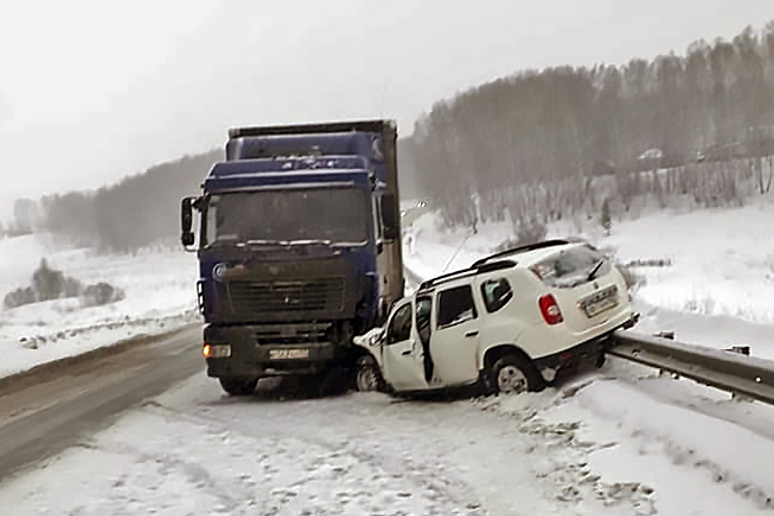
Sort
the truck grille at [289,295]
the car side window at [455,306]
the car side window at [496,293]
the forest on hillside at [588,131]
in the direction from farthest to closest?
the forest on hillside at [588,131], the truck grille at [289,295], the car side window at [455,306], the car side window at [496,293]

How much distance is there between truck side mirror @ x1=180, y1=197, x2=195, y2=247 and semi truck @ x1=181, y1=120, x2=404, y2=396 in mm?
16

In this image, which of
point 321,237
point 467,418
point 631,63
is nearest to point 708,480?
point 467,418

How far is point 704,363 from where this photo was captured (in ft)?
28.2

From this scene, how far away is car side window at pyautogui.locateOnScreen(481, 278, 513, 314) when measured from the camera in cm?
1061

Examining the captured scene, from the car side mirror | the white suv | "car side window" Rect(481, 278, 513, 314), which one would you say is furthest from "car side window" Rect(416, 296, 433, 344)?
"car side window" Rect(481, 278, 513, 314)

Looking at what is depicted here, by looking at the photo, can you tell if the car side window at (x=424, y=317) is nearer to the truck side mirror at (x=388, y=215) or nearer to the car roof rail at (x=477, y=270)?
the car roof rail at (x=477, y=270)

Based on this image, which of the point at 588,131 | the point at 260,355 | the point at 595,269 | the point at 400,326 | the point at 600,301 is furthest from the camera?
the point at 588,131

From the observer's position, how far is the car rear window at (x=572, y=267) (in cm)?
1045

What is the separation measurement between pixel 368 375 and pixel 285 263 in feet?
6.43

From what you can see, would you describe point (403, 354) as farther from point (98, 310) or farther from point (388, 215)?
point (98, 310)

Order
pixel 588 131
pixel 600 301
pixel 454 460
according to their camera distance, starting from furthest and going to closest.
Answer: pixel 588 131, pixel 600 301, pixel 454 460

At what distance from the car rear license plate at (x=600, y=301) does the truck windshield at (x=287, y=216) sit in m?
3.40

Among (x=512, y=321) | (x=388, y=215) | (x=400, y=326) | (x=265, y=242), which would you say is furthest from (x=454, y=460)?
(x=388, y=215)

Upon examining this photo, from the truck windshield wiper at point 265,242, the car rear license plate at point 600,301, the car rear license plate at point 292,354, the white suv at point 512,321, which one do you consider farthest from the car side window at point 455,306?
the truck windshield wiper at point 265,242
